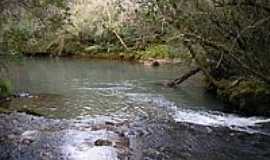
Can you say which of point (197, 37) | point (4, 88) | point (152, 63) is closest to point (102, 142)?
point (197, 37)

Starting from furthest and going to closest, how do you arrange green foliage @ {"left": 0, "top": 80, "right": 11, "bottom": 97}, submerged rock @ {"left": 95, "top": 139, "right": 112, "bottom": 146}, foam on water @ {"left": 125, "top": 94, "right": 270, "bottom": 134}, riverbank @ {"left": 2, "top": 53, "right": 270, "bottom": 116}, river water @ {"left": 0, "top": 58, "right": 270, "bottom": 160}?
green foliage @ {"left": 0, "top": 80, "right": 11, "bottom": 97} < riverbank @ {"left": 2, "top": 53, "right": 270, "bottom": 116} < foam on water @ {"left": 125, "top": 94, "right": 270, "bottom": 134} < submerged rock @ {"left": 95, "top": 139, "right": 112, "bottom": 146} < river water @ {"left": 0, "top": 58, "right": 270, "bottom": 160}

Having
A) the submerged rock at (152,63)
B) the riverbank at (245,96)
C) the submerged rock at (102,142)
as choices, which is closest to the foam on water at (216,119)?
the riverbank at (245,96)

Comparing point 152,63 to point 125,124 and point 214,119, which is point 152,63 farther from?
point 125,124

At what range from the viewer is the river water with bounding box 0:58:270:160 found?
47.3 feet

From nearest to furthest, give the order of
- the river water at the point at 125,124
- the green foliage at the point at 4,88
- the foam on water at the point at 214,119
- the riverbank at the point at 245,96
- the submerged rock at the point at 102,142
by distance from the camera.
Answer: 1. the river water at the point at 125,124
2. the submerged rock at the point at 102,142
3. the foam on water at the point at 214,119
4. the riverbank at the point at 245,96
5. the green foliage at the point at 4,88

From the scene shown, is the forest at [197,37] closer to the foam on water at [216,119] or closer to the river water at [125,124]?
the river water at [125,124]

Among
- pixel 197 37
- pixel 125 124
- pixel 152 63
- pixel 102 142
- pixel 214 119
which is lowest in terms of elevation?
pixel 152 63

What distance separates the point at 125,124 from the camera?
18500 millimetres

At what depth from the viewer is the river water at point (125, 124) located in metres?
14.4

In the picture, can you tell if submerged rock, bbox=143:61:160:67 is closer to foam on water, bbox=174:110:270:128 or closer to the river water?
the river water

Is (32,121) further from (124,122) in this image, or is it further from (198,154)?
(198,154)

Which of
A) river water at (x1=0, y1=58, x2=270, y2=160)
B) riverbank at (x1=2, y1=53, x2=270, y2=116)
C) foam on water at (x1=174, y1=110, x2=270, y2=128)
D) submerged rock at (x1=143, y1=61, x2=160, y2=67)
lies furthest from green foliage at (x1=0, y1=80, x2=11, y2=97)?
submerged rock at (x1=143, y1=61, x2=160, y2=67)

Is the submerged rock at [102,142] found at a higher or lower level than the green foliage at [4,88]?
higher

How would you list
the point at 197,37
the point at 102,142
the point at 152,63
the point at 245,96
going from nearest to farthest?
1. the point at 102,142
2. the point at 197,37
3. the point at 245,96
4. the point at 152,63
